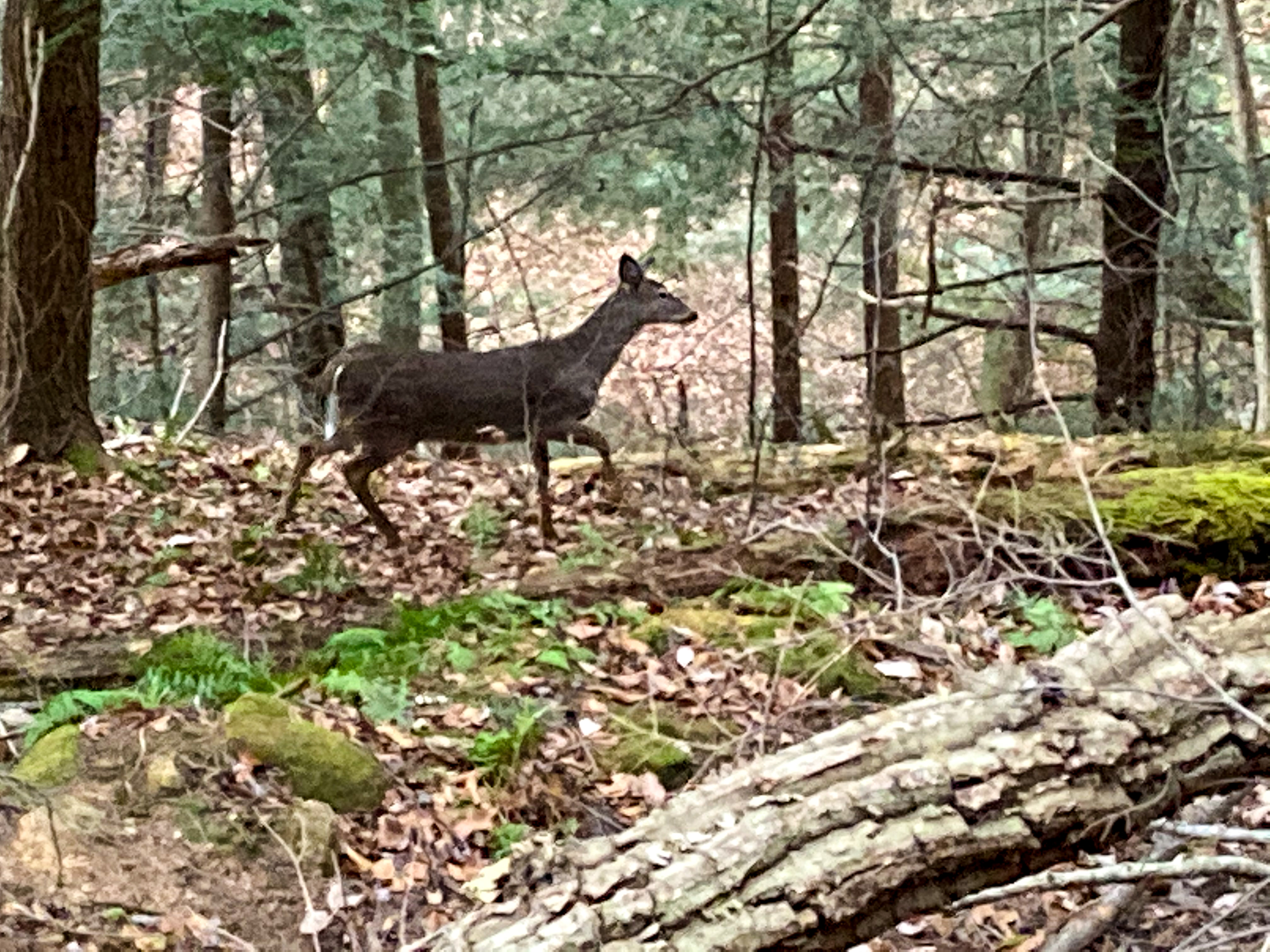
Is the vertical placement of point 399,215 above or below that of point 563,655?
above

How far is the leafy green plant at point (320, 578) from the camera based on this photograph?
7.23m

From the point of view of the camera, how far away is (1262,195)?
8367 millimetres

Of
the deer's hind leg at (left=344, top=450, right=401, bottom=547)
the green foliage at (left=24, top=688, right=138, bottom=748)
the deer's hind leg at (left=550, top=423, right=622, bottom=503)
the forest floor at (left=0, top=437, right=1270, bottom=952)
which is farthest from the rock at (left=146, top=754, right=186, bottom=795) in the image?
the deer's hind leg at (left=550, top=423, right=622, bottom=503)

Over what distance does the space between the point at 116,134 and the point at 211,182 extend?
5.47 feet

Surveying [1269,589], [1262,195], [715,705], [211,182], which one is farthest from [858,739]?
[211,182]

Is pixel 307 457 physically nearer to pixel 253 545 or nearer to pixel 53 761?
pixel 253 545

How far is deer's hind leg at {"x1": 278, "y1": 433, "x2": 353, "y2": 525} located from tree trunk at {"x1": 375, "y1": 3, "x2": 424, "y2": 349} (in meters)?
3.77

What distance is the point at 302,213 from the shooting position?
1230 cm

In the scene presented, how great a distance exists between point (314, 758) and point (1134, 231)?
672 centimetres

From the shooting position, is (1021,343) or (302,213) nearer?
(302,213)

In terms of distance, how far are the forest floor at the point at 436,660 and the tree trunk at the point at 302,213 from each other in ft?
9.92

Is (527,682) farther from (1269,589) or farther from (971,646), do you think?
(1269,589)

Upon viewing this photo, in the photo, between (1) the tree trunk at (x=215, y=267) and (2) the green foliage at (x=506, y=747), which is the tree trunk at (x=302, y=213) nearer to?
(1) the tree trunk at (x=215, y=267)

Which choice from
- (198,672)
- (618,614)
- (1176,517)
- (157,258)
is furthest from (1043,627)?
(157,258)
